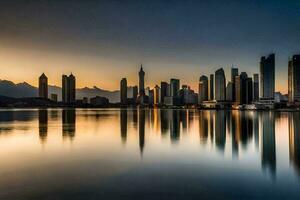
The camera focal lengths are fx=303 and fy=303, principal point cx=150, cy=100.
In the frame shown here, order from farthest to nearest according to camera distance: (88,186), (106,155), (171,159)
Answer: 1. (106,155)
2. (171,159)
3. (88,186)

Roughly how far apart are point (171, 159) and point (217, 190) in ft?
26.8

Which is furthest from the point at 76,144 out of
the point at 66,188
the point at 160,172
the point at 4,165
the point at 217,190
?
the point at 217,190

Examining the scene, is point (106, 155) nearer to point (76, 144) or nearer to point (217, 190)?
point (76, 144)

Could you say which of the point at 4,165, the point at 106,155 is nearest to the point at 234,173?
the point at 106,155

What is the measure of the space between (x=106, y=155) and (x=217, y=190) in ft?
37.6

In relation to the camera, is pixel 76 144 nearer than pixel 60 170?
No

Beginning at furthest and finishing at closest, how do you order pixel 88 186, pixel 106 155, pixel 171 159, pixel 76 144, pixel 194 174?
pixel 76 144 < pixel 106 155 < pixel 171 159 < pixel 194 174 < pixel 88 186

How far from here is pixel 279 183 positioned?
15.1 meters

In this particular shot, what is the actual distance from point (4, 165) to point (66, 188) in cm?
739

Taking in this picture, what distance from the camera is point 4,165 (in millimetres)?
18906

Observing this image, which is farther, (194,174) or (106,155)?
(106,155)

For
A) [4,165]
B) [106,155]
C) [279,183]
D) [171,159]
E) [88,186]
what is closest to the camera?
[88,186]

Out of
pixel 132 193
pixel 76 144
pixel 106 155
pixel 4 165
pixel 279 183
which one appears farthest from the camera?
pixel 76 144

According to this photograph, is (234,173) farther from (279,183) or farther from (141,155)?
(141,155)
